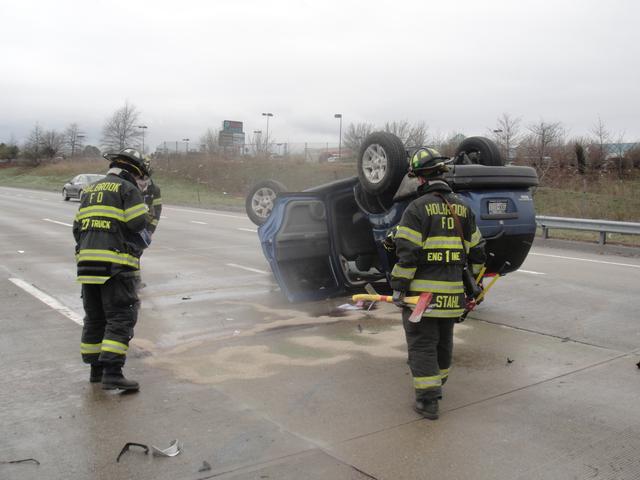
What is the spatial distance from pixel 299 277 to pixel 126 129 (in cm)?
6099

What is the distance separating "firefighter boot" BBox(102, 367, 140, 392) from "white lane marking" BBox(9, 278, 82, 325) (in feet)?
7.47

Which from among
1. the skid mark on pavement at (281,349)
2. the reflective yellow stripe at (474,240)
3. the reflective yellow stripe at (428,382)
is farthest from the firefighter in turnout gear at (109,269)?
the reflective yellow stripe at (474,240)

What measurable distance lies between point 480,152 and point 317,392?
11.7ft

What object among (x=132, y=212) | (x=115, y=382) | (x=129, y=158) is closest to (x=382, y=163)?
(x=129, y=158)

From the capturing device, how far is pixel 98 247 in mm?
4516

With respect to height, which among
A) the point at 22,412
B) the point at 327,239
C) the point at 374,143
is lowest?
the point at 22,412

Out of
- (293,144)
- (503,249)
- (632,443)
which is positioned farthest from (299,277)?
(293,144)

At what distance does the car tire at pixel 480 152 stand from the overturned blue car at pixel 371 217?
1cm

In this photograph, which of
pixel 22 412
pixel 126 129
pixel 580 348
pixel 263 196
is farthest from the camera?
pixel 126 129

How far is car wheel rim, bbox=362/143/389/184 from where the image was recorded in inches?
249

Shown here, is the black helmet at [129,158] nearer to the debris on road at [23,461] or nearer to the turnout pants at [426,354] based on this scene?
the debris on road at [23,461]

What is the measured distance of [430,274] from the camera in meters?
4.15

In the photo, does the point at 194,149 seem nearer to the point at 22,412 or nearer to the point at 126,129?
the point at 126,129

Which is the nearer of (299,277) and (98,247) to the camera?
(98,247)
